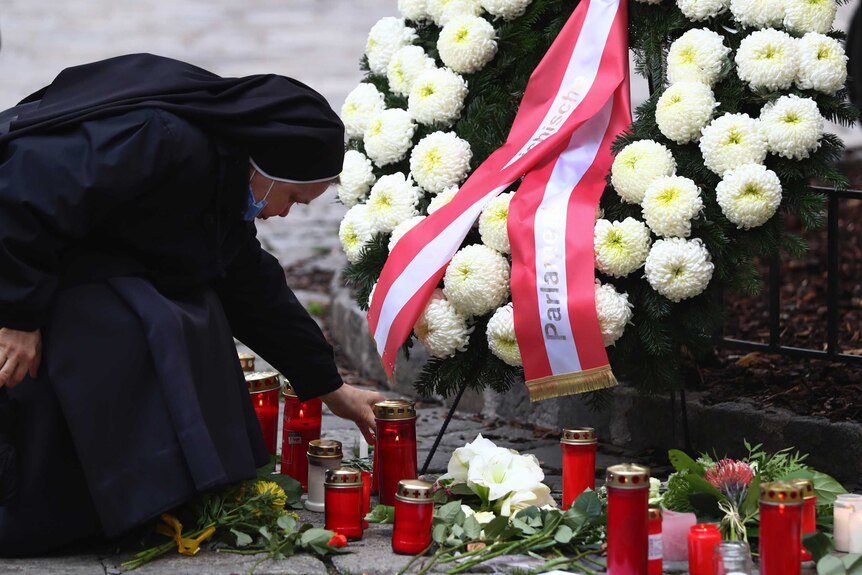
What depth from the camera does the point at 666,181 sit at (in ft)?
11.4

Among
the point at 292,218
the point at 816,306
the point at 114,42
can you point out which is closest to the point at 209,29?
the point at 114,42

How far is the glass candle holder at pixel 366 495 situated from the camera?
3.36 meters

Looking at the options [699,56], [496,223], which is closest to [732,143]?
[699,56]

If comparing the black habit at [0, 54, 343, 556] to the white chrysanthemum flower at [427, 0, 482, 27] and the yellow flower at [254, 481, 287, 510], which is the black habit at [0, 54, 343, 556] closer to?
the yellow flower at [254, 481, 287, 510]

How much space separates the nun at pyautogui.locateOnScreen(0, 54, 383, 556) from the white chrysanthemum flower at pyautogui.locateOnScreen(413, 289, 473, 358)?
625 millimetres

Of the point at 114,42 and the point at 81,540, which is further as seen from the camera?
the point at 114,42

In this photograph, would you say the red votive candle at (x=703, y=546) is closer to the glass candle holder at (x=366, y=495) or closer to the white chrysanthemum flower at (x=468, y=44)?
the glass candle holder at (x=366, y=495)

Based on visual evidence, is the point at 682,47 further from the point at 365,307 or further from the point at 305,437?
the point at 305,437

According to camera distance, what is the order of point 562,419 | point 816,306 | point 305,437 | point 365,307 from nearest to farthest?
point 305,437
point 365,307
point 562,419
point 816,306

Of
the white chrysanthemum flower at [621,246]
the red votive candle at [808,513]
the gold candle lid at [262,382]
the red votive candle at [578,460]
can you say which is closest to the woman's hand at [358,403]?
the gold candle lid at [262,382]

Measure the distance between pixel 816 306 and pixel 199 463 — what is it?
3.26 metres

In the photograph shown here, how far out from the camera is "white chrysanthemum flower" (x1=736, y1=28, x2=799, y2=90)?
3482 millimetres

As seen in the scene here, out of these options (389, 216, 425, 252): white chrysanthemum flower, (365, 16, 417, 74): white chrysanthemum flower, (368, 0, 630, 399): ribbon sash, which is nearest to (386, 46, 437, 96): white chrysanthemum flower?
(365, 16, 417, 74): white chrysanthemum flower

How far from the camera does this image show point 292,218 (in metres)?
8.88
